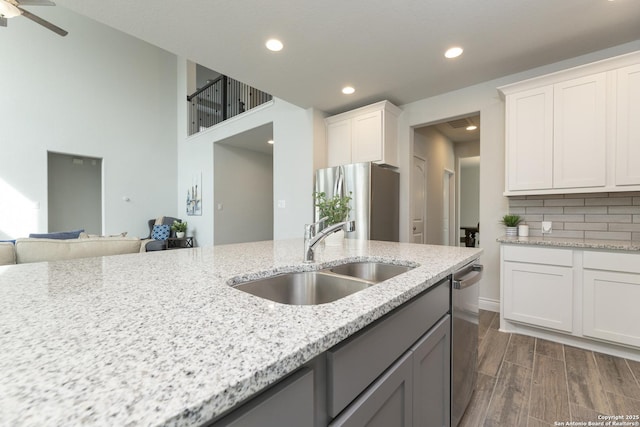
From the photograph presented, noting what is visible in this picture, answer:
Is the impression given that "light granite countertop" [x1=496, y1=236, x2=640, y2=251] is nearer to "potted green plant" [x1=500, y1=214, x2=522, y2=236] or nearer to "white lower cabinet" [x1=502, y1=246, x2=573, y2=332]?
"white lower cabinet" [x1=502, y1=246, x2=573, y2=332]

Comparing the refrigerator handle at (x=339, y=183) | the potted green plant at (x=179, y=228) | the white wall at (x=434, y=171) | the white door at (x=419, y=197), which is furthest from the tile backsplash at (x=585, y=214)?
the potted green plant at (x=179, y=228)

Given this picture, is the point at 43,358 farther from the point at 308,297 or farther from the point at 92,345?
the point at 308,297

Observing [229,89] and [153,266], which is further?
[229,89]

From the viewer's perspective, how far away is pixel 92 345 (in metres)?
0.46

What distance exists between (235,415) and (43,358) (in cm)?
30

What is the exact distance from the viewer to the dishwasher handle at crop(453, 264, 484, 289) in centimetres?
121

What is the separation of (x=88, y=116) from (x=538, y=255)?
299 inches

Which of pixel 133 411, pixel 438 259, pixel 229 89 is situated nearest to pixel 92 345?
pixel 133 411

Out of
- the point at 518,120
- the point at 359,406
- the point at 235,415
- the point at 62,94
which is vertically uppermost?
the point at 62,94

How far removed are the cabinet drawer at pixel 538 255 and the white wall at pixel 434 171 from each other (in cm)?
192

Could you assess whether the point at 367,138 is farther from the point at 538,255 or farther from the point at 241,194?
the point at 241,194

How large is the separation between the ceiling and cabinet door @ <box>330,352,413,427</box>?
2248mm

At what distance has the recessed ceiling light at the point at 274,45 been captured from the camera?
7.80 feet

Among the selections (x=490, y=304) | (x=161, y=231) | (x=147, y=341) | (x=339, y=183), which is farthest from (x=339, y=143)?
(x=161, y=231)
